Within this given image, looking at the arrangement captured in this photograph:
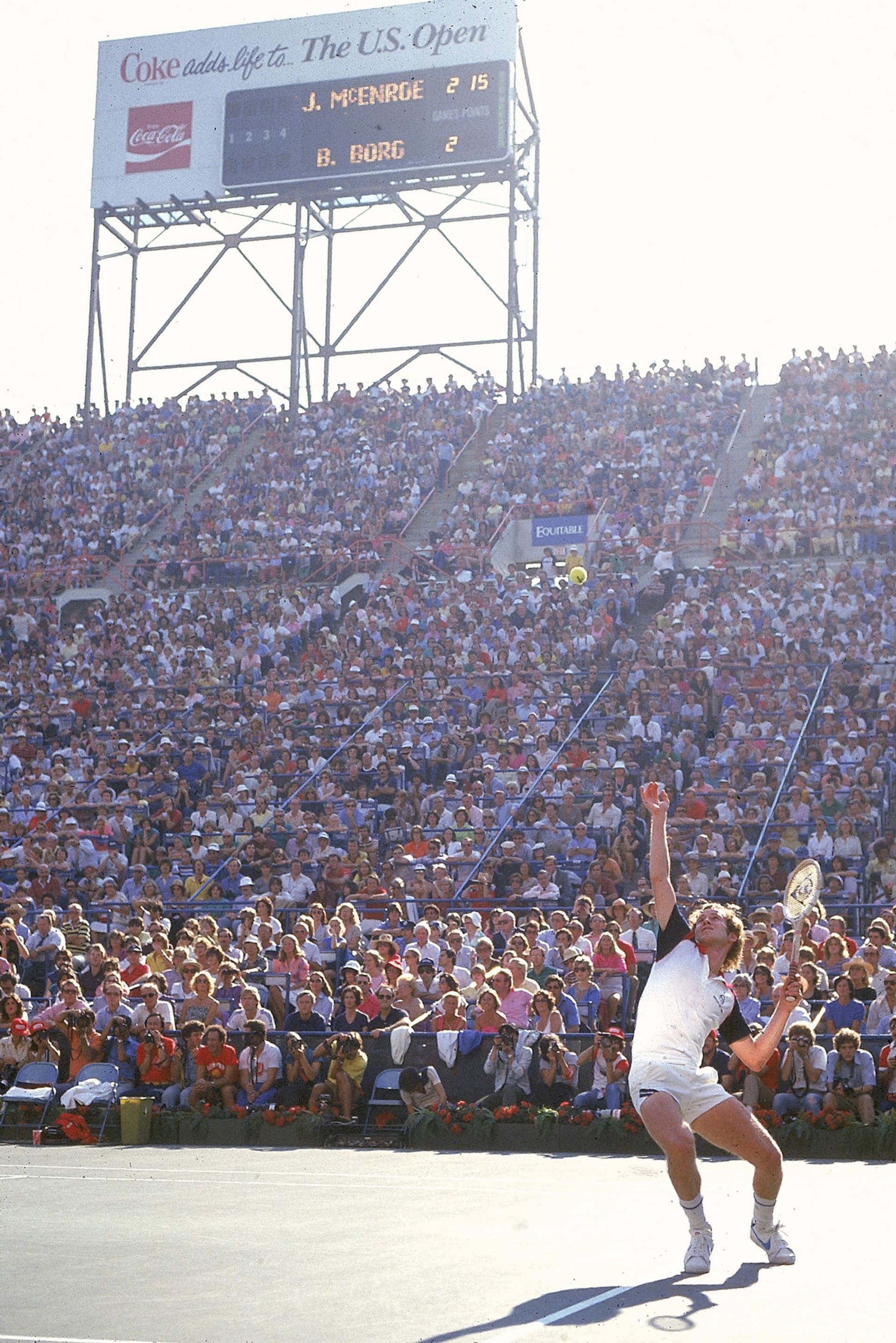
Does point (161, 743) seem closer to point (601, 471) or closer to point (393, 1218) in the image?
point (601, 471)

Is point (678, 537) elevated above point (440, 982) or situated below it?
above

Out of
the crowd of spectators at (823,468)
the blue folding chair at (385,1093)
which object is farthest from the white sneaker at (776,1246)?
the crowd of spectators at (823,468)

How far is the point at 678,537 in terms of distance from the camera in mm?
Result: 29609

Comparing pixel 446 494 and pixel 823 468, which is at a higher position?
pixel 446 494

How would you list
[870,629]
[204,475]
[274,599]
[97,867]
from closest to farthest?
[97,867] → [870,629] → [274,599] → [204,475]

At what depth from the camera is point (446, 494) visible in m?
35.4

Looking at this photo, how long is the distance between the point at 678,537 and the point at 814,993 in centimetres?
1599

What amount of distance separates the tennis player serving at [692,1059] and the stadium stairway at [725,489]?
71.0ft

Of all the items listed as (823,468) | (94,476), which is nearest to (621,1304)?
(823,468)

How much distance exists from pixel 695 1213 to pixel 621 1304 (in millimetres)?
861

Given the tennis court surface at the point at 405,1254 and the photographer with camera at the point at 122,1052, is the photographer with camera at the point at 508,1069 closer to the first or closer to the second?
the tennis court surface at the point at 405,1254

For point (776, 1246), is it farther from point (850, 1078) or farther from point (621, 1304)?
point (850, 1078)

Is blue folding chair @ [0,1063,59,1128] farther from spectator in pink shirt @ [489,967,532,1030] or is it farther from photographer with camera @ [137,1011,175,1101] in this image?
spectator in pink shirt @ [489,967,532,1030]

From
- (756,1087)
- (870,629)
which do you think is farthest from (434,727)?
(756,1087)
